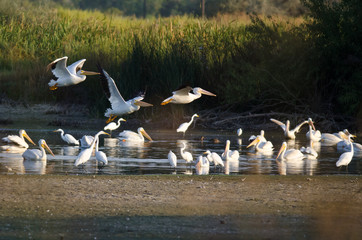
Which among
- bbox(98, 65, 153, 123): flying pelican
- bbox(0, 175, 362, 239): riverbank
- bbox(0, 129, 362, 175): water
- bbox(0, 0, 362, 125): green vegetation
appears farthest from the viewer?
bbox(0, 0, 362, 125): green vegetation

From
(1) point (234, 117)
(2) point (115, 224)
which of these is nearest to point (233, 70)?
(1) point (234, 117)

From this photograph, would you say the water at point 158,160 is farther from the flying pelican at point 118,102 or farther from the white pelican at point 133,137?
the flying pelican at point 118,102

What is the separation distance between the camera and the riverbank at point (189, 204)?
7285 mm

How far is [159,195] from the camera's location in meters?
9.15

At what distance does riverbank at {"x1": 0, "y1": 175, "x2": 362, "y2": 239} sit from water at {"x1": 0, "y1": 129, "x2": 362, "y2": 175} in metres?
1.09

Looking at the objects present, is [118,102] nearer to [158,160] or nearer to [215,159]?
[158,160]

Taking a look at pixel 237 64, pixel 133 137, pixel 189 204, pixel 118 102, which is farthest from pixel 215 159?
pixel 237 64

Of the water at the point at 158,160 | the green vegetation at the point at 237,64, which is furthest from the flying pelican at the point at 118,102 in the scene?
the green vegetation at the point at 237,64

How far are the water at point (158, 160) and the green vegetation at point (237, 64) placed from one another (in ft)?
11.7

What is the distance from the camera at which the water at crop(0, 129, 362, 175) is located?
11750 mm

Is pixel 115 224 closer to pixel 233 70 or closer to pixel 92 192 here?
pixel 92 192

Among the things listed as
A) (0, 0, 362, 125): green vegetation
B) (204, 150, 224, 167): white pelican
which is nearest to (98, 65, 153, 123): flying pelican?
(0, 0, 362, 125): green vegetation

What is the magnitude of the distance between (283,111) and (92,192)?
584 inches

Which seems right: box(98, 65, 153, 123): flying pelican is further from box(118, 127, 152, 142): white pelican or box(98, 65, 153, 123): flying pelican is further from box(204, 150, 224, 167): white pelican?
box(204, 150, 224, 167): white pelican
